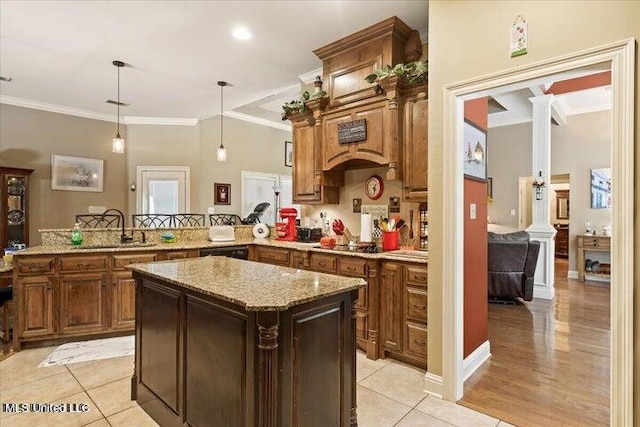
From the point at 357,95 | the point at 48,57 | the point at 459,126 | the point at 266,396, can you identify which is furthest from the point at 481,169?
the point at 48,57

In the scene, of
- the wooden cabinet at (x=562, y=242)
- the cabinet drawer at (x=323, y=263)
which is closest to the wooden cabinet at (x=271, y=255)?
the cabinet drawer at (x=323, y=263)

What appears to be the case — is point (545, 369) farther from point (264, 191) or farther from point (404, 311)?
point (264, 191)

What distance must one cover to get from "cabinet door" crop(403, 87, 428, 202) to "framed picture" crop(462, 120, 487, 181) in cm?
41

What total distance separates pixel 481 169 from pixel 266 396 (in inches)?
98.1

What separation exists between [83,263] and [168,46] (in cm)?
244

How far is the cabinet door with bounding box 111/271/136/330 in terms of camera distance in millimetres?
3598

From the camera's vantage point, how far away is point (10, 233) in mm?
5172

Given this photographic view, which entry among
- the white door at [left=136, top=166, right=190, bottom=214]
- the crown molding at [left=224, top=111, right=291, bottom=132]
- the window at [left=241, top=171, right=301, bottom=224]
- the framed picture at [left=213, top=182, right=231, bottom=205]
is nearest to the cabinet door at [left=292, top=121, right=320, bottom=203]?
the window at [left=241, top=171, right=301, bottom=224]

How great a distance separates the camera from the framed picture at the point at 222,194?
7141mm

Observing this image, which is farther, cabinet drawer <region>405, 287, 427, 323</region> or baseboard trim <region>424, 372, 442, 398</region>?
cabinet drawer <region>405, 287, 427, 323</region>

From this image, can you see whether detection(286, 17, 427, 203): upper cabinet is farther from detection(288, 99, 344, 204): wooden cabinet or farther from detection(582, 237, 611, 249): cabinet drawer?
detection(582, 237, 611, 249): cabinet drawer

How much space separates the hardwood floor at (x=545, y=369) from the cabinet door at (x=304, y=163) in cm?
243

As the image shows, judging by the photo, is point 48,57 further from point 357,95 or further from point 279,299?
point 279,299

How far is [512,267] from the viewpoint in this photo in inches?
186
